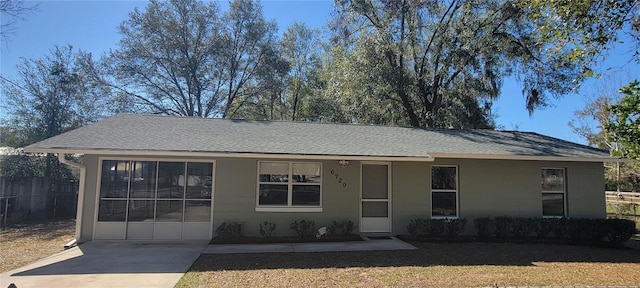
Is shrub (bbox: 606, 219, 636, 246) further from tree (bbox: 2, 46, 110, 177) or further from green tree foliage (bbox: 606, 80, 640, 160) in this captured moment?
tree (bbox: 2, 46, 110, 177)

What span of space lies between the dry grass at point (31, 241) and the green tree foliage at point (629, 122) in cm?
1114

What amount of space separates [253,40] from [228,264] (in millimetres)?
19210

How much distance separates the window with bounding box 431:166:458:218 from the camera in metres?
11.4

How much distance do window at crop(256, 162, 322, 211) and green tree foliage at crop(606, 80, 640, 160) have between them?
681cm

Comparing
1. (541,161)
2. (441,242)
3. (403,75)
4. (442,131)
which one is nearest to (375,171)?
(441,242)

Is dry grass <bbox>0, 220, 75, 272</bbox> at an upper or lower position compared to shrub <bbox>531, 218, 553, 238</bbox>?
lower

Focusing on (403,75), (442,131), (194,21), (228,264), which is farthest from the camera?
(194,21)

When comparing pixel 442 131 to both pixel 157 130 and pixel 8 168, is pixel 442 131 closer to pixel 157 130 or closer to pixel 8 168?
pixel 157 130

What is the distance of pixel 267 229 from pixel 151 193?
319 cm

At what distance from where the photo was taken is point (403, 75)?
18953 mm

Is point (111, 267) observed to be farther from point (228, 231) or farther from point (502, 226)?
point (502, 226)

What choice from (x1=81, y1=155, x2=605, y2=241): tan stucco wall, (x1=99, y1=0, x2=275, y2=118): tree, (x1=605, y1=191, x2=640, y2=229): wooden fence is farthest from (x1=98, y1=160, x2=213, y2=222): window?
(x1=605, y1=191, x2=640, y2=229): wooden fence

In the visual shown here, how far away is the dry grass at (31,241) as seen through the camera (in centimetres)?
820

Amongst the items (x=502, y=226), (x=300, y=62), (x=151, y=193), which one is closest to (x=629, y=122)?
(x=502, y=226)
